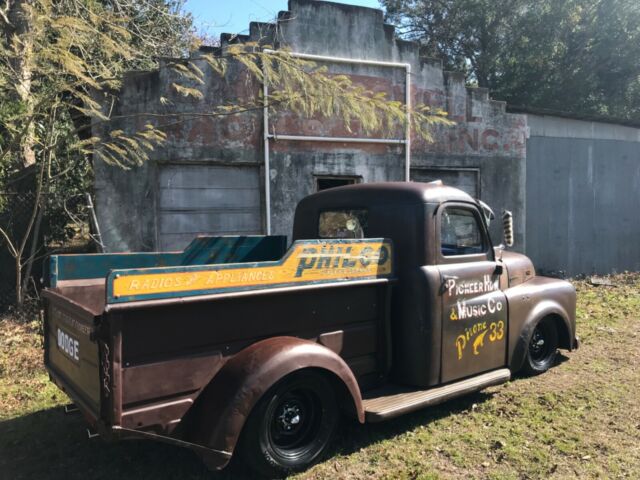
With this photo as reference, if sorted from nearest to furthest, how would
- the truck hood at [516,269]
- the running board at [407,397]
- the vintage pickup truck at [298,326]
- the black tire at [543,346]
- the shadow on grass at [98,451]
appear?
the vintage pickup truck at [298,326], the shadow on grass at [98,451], the running board at [407,397], the truck hood at [516,269], the black tire at [543,346]

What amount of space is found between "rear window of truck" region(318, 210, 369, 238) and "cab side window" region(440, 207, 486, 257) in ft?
2.23

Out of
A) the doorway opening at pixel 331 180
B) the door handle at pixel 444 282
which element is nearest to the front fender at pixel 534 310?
the door handle at pixel 444 282

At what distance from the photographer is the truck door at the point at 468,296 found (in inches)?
166

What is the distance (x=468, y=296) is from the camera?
4.41 meters

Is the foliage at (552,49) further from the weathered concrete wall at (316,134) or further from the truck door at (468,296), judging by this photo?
the truck door at (468,296)

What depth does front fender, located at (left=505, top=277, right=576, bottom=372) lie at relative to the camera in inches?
191

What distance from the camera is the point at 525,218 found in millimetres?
11500

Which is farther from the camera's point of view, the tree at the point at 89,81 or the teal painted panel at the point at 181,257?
the tree at the point at 89,81

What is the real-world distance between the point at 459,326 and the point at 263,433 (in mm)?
1906

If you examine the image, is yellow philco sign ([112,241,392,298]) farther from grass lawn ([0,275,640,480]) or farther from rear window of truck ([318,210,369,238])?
grass lawn ([0,275,640,480])

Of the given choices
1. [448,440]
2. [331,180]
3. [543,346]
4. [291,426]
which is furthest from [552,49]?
[291,426]

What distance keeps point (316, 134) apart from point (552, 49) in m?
13.3

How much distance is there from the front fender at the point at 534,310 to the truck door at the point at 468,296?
15cm

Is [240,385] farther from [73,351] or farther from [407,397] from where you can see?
[407,397]
